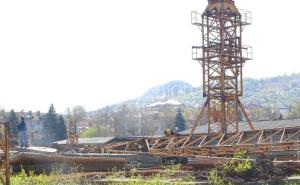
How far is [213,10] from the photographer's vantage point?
31.6 metres

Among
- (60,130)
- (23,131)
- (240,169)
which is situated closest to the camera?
(240,169)

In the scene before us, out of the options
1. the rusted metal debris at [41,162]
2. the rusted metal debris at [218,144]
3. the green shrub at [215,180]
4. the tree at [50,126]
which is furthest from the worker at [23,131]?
the tree at [50,126]

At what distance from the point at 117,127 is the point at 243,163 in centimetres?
9222

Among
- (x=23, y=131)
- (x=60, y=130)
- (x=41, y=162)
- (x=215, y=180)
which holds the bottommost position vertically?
(x=60, y=130)

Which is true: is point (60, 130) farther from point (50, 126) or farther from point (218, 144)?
point (218, 144)

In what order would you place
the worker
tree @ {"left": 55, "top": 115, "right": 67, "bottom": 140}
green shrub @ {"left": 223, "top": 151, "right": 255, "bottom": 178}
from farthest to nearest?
tree @ {"left": 55, "top": 115, "right": 67, "bottom": 140} → the worker → green shrub @ {"left": 223, "top": 151, "right": 255, "bottom": 178}

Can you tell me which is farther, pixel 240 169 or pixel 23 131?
pixel 23 131

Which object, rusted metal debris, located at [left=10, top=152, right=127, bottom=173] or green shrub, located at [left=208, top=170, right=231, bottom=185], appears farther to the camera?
rusted metal debris, located at [left=10, top=152, right=127, bottom=173]

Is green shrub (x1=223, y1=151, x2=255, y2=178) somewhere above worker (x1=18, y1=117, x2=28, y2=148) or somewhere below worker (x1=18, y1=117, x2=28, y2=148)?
below

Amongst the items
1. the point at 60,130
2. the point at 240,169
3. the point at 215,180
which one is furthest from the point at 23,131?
the point at 60,130

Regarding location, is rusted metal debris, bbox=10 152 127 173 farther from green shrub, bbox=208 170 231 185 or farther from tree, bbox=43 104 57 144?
tree, bbox=43 104 57 144

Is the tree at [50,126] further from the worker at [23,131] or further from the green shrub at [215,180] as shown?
the green shrub at [215,180]

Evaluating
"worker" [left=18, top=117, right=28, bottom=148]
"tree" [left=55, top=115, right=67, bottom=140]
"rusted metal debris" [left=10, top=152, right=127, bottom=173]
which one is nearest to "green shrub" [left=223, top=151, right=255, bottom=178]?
"rusted metal debris" [left=10, top=152, right=127, bottom=173]

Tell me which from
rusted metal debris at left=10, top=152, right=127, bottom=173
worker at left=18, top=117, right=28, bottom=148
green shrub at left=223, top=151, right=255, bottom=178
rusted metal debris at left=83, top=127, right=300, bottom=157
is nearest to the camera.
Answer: green shrub at left=223, top=151, right=255, bottom=178
